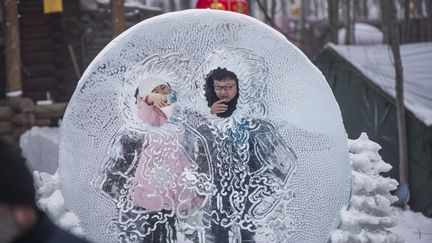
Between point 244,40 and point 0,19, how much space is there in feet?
26.7

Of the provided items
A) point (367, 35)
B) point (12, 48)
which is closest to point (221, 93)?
point (12, 48)

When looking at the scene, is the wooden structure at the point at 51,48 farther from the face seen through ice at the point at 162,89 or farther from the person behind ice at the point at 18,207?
the person behind ice at the point at 18,207

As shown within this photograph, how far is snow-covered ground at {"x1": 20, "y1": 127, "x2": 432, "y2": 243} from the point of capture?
183 inches

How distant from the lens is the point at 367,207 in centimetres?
471

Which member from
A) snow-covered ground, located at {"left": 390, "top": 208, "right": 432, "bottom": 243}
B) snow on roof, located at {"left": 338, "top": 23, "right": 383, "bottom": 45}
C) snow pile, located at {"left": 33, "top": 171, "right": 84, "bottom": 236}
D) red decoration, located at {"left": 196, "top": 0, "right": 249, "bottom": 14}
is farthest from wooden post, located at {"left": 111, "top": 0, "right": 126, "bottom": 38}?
snow on roof, located at {"left": 338, "top": 23, "right": 383, "bottom": 45}

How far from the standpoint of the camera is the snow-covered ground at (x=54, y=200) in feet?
15.3

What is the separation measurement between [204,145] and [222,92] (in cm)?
42

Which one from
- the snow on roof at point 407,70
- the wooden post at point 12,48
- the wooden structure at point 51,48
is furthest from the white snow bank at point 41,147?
the snow on roof at point 407,70

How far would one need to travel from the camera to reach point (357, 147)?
5055 mm

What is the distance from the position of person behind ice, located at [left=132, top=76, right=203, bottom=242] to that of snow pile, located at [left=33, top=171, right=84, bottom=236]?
467mm

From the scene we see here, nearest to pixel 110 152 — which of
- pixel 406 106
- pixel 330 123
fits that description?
pixel 330 123

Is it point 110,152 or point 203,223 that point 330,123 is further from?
Answer: point 110,152

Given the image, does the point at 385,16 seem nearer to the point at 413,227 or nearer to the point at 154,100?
the point at 413,227

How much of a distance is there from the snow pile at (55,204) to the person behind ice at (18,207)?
279cm
